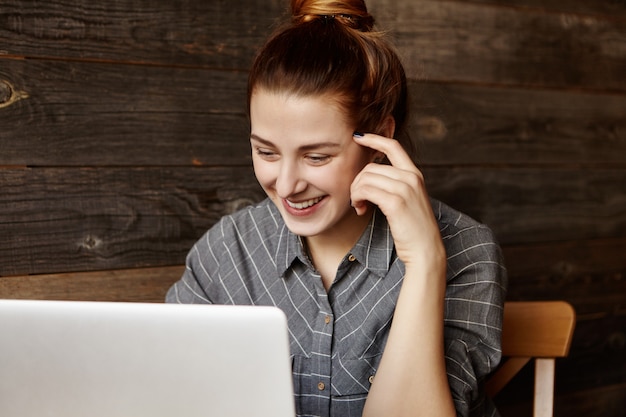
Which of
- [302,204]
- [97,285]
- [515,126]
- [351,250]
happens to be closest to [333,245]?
[351,250]

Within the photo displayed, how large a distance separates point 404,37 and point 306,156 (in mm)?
740

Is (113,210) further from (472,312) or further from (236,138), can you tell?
(472,312)

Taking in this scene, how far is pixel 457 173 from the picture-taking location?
192 cm

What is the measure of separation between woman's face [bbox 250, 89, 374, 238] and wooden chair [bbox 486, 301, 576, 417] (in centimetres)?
44

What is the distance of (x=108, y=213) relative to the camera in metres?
1.52

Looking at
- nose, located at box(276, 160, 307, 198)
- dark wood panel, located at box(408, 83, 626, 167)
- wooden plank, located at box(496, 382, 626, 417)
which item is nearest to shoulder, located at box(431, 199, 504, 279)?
nose, located at box(276, 160, 307, 198)

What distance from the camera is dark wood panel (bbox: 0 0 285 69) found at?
1407 mm

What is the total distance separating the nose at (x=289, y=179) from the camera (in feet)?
3.84

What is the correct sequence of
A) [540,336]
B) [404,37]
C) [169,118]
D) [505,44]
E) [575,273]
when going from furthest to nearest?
[575,273] → [505,44] → [404,37] → [169,118] → [540,336]

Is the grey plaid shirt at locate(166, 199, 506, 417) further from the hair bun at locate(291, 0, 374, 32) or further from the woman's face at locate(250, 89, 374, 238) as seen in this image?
the hair bun at locate(291, 0, 374, 32)

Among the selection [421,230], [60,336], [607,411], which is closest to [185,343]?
[60,336]

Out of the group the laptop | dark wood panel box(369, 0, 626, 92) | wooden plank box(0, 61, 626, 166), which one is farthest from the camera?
dark wood panel box(369, 0, 626, 92)

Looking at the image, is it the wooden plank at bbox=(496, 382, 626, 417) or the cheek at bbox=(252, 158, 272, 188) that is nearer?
the cheek at bbox=(252, 158, 272, 188)

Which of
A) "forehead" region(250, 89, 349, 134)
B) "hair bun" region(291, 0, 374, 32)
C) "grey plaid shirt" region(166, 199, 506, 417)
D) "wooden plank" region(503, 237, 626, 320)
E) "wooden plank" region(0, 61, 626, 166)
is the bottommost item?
"wooden plank" region(503, 237, 626, 320)
